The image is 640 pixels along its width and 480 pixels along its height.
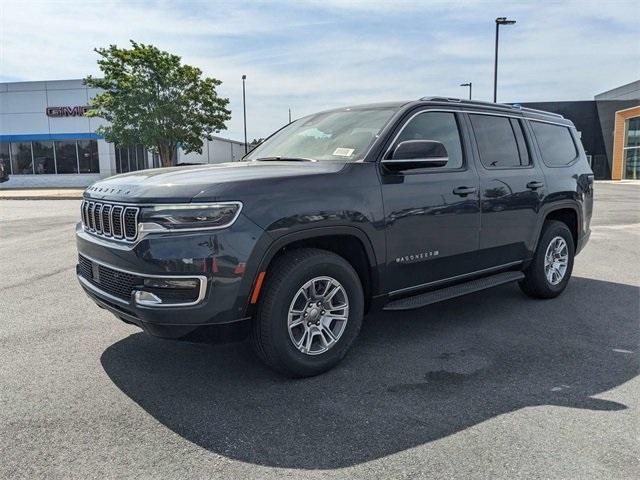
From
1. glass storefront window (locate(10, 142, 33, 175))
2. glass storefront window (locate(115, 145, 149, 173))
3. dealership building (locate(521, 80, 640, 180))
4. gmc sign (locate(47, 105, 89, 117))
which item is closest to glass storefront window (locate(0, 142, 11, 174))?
glass storefront window (locate(10, 142, 33, 175))

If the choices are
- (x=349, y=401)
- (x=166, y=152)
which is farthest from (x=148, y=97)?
(x=349, y=401)

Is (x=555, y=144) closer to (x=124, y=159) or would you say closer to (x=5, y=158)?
(x=124, y=159)

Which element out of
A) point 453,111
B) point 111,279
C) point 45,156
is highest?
point 45,156

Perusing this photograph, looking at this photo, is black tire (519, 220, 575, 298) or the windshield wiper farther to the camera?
black tire (519, 220, 575, 298)

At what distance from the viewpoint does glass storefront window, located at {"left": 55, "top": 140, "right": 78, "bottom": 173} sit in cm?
3484

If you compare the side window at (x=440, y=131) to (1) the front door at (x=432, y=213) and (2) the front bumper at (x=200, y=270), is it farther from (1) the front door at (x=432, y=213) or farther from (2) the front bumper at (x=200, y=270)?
(2) the front bumper at (x=200, y=270)

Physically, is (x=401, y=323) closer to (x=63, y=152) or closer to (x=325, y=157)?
(x=325, y=157)

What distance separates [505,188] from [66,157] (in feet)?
115

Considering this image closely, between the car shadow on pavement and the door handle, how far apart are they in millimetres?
1227

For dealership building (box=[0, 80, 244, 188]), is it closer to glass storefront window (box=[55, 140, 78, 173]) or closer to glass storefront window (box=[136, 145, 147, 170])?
glass storefront window (box=[55, 140, 78, 173])

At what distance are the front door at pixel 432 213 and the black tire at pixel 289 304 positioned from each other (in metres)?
0.51

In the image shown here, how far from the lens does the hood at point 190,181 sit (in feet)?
10.9

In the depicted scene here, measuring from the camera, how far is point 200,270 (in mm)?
3254

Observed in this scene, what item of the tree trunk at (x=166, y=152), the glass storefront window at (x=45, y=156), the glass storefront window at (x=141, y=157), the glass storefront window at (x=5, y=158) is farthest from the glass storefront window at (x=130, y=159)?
the glass storefront window at (x=5, y=158)
